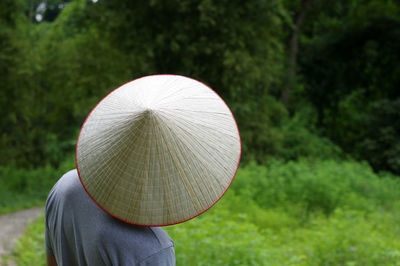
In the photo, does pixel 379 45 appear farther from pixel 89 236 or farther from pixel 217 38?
pixel 89 236

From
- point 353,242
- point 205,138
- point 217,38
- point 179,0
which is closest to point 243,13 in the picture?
point 217,38

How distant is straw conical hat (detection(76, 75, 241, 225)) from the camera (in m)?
0.95

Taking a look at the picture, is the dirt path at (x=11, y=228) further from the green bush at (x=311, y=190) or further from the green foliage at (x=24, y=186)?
the green bush at (x=311, y=190)

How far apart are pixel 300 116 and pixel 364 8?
6416 mm

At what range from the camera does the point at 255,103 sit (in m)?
14.4

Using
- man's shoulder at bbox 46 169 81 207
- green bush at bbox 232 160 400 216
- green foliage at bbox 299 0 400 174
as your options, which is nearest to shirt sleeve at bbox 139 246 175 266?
man's shoulder at bbox 46 169 81 207

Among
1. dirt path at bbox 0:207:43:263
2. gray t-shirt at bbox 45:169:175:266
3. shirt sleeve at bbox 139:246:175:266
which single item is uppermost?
gray t-shirt at bbox 45:169:175:266

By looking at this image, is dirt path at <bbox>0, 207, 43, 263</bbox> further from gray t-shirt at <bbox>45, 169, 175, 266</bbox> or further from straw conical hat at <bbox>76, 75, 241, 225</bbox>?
straw conical hat at <bbox>76, 75, 241, 225</bbox>

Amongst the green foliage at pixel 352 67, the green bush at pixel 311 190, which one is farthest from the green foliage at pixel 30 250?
the green foliage at pixel 352 67

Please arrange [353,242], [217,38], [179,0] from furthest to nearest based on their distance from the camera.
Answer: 1. [217,38]
2. [179,0]
3. [353,242]

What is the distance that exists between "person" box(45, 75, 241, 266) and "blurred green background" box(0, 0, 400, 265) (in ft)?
8.35

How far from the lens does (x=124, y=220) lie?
0.96m

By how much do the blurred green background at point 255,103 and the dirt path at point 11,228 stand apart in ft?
0.97

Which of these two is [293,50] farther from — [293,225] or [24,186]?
[293,225]
